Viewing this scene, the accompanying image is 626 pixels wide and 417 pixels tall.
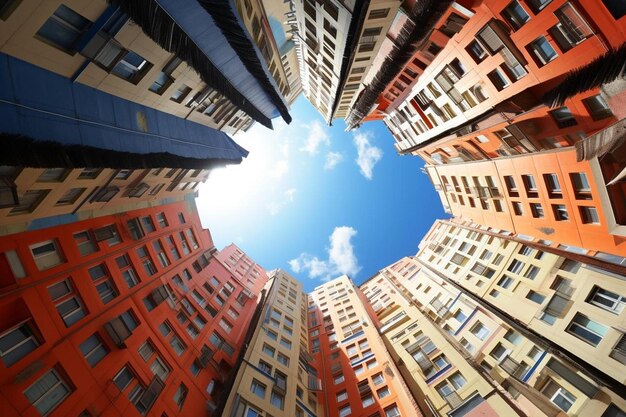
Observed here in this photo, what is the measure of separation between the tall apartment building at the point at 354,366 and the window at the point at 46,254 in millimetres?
27586

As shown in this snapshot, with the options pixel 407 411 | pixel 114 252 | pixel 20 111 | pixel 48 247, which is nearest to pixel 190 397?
pixel 114 252

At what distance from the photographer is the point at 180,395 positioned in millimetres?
21000

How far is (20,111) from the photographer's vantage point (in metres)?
10.5

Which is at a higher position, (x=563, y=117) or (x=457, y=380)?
(x=563, y=117)

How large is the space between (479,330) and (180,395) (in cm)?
2999

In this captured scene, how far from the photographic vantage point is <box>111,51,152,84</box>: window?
14.7m

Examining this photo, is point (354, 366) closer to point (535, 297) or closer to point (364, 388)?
point (364, 388)

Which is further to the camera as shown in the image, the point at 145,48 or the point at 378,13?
the point at 378,13

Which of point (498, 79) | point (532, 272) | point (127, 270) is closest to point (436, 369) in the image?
point (532, 272)

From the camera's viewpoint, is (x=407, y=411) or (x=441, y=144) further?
(x=441, y=144)

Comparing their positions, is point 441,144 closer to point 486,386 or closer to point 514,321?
point 514,321

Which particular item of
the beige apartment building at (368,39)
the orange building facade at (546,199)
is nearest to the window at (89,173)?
the beige apartment building at (368,39)

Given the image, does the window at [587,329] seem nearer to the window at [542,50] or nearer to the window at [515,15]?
the window at [542,50]

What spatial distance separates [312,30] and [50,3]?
1050 inches
